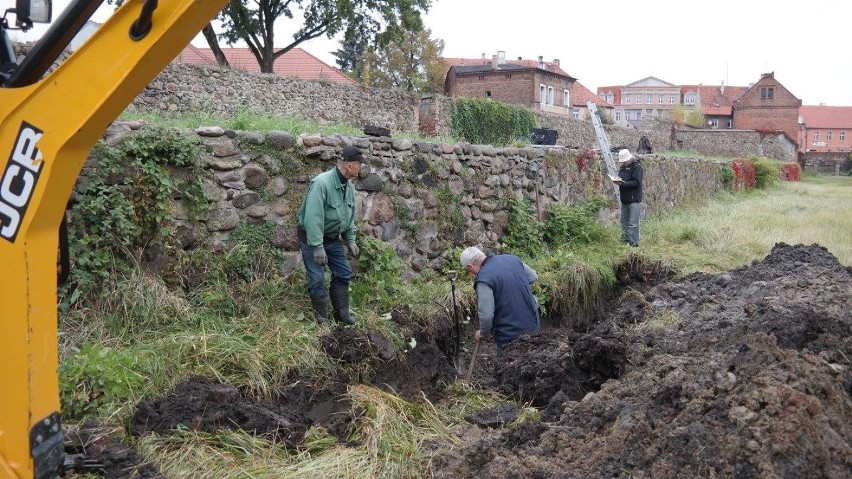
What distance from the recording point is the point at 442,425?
16.4 ft

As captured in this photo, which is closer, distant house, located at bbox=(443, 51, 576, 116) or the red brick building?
distant house, located at bbox=(443, 51, 576, 116)

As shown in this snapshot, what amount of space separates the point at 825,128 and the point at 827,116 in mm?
1704

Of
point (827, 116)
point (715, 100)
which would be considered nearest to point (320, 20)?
point (715, 100)

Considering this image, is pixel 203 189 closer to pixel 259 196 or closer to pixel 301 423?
pixel 259 196

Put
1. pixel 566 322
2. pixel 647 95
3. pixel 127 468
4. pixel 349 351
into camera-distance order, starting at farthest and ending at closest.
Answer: pixel 647 95
pixel 566 322
pixel 349 351
pixel 127 468

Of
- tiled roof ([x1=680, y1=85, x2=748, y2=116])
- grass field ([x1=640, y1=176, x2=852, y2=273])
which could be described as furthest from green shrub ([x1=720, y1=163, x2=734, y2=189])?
tiled roof ([x1=680, y1=85, x2=748, y2=116])

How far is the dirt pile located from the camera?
10.1ft

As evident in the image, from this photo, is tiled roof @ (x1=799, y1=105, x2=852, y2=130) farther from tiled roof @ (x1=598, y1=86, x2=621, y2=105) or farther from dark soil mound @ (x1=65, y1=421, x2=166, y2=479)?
dark soil mound @ (x1=65, y1=421, x2=166, y2=479)

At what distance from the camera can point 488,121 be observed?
21.2 m

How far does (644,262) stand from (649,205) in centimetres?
624

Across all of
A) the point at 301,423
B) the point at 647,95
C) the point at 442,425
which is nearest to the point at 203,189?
the point at 301,423

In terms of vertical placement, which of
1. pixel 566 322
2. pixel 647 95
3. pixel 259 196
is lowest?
pixel 566 322

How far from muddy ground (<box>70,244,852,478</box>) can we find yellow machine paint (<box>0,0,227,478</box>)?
1207 millimetres

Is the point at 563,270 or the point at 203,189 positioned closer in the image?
the point at 203,189
